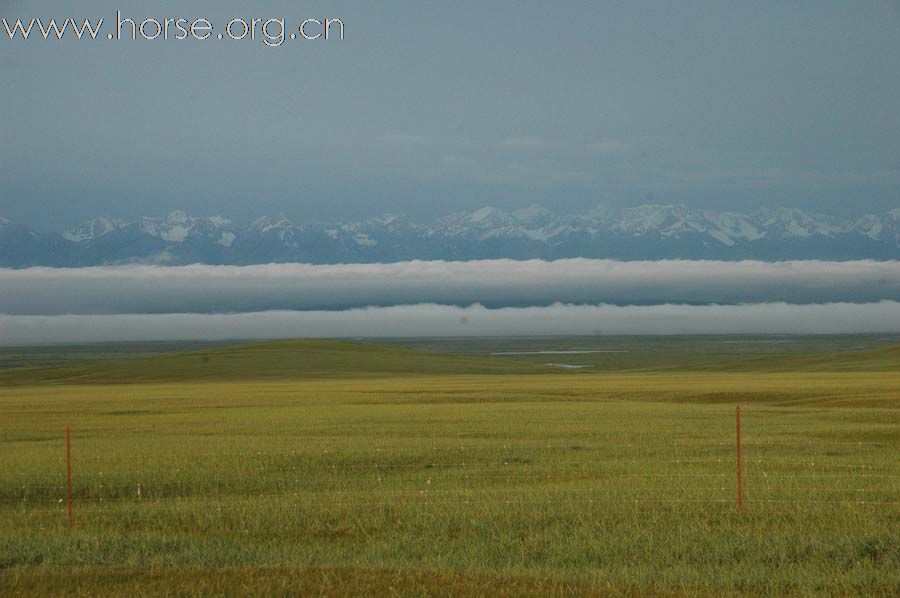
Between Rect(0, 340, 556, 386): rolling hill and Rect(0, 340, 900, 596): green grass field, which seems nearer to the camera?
Rect(0, 340, 900, 596): green grass field

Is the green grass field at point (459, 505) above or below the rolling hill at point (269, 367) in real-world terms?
above

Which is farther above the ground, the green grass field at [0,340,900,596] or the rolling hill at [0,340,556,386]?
Answer: the green grass field at [0,340,900,596]

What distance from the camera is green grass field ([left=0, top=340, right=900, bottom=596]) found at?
12.8 meters

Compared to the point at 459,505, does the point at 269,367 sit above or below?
below

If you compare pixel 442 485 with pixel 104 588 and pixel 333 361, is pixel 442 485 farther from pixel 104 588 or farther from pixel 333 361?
pixel 333 361

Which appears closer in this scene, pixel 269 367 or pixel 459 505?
pixel 459 505

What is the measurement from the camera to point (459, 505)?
17.8m

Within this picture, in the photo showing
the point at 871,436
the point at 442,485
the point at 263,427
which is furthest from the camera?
the point at 263,427

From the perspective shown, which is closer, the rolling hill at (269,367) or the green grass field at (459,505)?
the green grass field at (459,505)

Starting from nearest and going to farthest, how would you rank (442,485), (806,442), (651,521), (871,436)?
1. (651,521)
2. (442,485)
3. (806,442)
4. (871,436)

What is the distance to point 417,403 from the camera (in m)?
51.7

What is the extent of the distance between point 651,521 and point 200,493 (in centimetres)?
924

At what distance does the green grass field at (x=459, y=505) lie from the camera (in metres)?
12.8

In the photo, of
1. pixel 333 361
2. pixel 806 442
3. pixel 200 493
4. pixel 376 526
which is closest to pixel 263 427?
pixel 200 493
